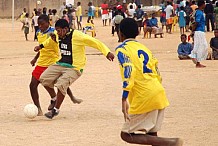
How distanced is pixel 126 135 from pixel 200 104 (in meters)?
5.26

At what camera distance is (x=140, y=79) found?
7.14 metres

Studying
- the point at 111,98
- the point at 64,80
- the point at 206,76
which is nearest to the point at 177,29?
the point at 206,76

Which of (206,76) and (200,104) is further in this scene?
(206,76)

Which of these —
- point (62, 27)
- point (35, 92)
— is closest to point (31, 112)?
point (35, 92)

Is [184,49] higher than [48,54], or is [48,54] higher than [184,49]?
[48,54]

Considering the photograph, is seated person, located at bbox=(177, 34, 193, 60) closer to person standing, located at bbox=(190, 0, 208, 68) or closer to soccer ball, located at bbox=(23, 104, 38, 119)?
person standing, located at bbox=(190, 0, 208, 68)

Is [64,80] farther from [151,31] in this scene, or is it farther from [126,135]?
[151,31]

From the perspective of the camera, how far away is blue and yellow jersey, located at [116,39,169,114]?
7059 mm

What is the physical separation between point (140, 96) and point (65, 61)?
4.14m

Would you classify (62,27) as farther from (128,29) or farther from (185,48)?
(185,48)

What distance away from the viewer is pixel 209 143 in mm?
8789

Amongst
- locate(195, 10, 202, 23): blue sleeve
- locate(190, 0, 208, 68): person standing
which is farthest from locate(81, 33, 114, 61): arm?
locate(190, 0, 208, 68): person standing

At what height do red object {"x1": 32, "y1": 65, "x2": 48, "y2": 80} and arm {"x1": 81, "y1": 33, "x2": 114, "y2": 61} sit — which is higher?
arm {"x1": 81, "y1": 33, "x2": 114, "y2": 61}

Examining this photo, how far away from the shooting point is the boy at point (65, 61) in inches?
430
